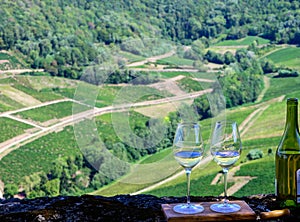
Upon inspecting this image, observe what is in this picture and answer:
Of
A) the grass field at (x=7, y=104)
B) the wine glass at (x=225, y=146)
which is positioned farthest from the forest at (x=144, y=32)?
the wine glass at (x=225, y=146)

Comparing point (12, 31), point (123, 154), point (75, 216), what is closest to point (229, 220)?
point (75, 216)

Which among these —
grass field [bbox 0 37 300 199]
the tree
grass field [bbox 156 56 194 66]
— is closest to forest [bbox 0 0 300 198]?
grass field [bbox 156 56 194 66]

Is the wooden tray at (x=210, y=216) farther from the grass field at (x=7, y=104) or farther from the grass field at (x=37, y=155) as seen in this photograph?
the grass field at (x=7, y=104)

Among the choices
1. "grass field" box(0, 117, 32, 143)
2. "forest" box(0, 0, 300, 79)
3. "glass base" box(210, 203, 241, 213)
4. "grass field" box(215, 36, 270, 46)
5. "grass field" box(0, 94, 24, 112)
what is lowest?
"grass field" box(0, 117, 32, 143)

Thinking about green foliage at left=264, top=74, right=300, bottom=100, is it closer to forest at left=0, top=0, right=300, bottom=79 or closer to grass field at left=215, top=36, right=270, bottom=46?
forest at left=0, top=0, right=300, bottom=79

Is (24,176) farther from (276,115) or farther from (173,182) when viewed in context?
(276,115)

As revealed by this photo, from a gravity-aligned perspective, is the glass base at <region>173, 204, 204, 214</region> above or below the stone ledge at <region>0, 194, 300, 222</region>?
above
